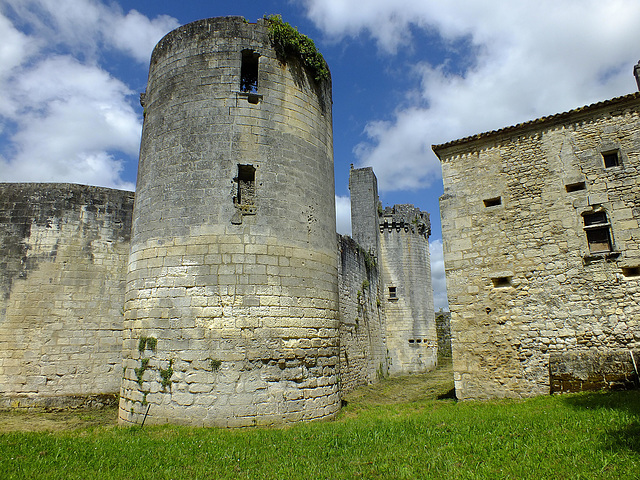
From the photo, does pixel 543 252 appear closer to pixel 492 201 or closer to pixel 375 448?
pixel 492 201

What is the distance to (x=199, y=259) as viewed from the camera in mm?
7836

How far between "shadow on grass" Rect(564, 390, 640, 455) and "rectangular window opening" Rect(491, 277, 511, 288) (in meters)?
2.68

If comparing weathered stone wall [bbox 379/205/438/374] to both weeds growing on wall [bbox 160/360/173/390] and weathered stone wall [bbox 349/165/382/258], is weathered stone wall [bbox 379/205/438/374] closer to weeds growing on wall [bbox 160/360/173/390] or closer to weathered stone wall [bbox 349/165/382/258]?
weathered stone wall [bbox 349/165/382/258]

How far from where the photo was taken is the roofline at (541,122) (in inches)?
370

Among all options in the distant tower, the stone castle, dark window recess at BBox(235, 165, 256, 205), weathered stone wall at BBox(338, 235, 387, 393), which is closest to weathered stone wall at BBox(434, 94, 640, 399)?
the stone castle

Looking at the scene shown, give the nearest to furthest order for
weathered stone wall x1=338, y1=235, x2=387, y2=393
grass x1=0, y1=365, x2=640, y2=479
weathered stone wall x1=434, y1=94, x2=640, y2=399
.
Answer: grass x1=0, y1=365, x2=640, y2=479
weathered stone wall x1=434, y1=94, x2=640, y2=399
weathered stone wall x1=338, y1=235, x2=387, y2=393

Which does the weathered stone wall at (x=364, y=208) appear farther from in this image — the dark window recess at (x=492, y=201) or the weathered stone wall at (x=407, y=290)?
the dark window recess at (x=492, y=201)

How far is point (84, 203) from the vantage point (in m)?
11.4

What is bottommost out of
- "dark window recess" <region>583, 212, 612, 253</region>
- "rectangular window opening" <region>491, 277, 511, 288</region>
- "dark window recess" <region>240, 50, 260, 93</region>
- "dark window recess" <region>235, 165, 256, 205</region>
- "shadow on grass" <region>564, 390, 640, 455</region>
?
"shadow on grass" <region>564, 390, 640, 455</region>

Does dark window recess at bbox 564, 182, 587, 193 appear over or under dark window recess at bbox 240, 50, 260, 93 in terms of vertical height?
under

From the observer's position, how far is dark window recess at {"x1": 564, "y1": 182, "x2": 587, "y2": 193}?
951 centimetres

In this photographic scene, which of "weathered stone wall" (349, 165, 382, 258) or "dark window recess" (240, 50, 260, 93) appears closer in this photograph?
"dark window recess" (240, 50, 260, 93)

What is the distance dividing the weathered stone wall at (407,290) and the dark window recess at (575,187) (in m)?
13.6

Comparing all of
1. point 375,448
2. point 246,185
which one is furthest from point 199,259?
point 375,448
